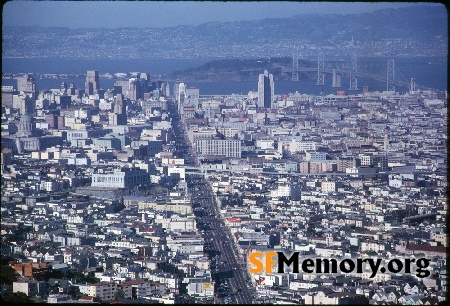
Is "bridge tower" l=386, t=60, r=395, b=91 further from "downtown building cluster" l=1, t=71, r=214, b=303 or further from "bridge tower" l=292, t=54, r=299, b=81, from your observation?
"downtown building cluster" l=1, t=71, r=214, b=303

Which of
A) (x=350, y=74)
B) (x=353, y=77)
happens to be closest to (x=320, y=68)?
(x=350, y=74)

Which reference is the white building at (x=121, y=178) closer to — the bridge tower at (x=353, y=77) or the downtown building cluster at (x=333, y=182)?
the downtown building cluster at (x=333, y=182)

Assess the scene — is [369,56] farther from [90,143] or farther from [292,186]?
[292,186]

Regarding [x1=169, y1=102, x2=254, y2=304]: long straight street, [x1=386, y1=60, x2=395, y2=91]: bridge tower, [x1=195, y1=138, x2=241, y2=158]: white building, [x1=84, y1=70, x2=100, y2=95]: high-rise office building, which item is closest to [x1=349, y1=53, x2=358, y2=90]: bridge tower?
[x1=386, y1=60, x2=395, y2=91]: bridge tower

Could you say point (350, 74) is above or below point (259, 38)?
below

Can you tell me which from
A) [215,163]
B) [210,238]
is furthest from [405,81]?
[210,238]

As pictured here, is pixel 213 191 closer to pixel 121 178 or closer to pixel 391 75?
pixel 121 178
